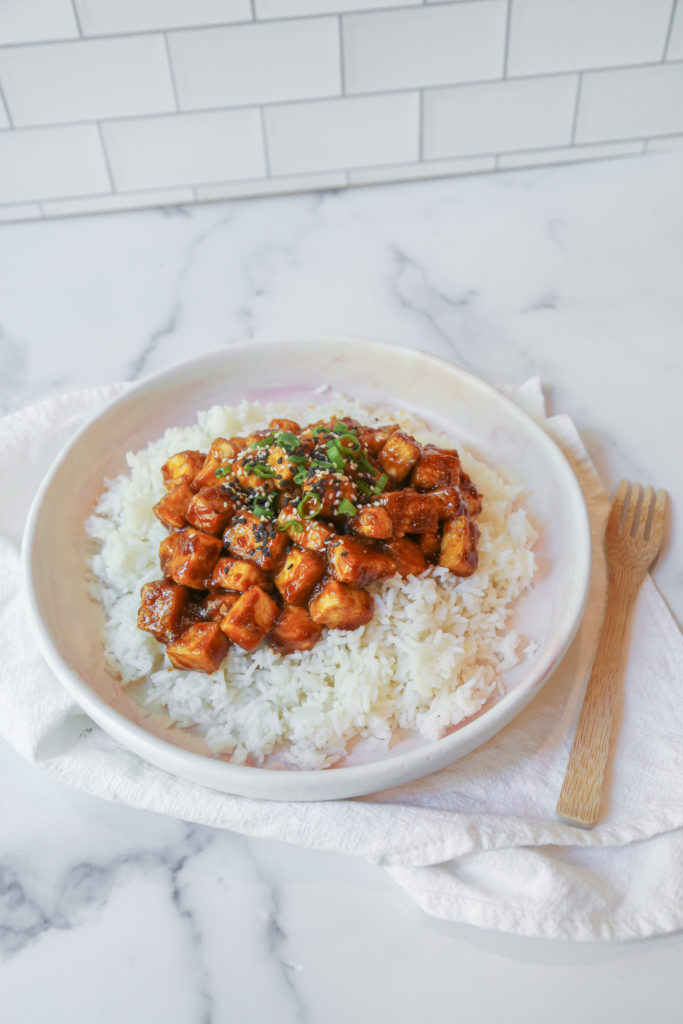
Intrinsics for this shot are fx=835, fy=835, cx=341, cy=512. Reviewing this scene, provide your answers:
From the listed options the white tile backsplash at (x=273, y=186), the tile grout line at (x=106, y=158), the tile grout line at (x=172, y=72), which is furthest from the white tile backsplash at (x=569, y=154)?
the tile grout line at (x=106, y=158)

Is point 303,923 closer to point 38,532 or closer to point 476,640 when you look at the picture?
point 476,640

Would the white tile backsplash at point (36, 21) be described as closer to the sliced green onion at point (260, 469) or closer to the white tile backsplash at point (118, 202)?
the white tile backsplash at point (118, 202)

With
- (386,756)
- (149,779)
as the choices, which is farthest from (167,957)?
(386,756)

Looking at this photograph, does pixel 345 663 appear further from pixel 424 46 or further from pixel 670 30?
pixel 670 30

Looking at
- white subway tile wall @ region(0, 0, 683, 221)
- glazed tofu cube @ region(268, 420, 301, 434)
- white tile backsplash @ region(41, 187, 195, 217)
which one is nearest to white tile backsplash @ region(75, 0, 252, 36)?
white subway tile wall @ region(0, 0, 683, 221)

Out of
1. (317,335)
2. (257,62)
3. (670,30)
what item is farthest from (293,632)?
(670,30)
